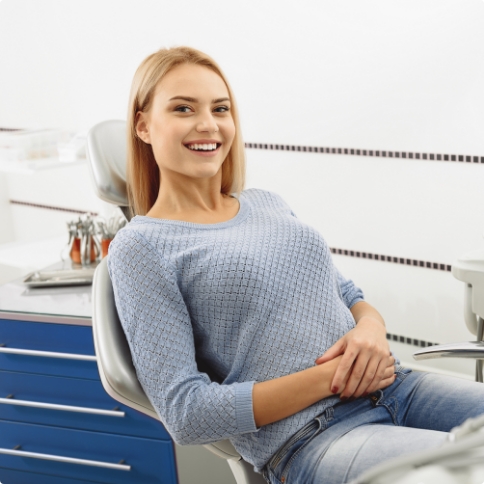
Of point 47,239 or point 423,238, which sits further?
point 47,239

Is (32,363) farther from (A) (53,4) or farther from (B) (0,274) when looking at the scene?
(A) (53,4)

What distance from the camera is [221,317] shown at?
1385mm

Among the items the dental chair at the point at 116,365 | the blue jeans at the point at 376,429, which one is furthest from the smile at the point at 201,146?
the blue jeans at the point at 376,429

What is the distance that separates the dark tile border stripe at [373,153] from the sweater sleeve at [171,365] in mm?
1459

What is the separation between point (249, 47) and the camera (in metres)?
2.81

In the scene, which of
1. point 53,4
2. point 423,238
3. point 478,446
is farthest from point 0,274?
point 478,446

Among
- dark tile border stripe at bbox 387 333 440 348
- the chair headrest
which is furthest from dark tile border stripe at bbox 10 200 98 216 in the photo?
the chair headrest

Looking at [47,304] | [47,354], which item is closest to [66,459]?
[47,354]

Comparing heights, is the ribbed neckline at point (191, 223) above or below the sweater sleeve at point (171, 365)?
above

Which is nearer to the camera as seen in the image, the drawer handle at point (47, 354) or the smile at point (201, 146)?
the smile at point (201, 146)

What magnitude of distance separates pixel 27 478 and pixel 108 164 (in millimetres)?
1244

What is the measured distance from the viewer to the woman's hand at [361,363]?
1352mm

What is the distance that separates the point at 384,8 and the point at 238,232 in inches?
52.5

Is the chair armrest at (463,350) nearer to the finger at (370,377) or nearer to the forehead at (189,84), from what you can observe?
the finger at (370,377)
